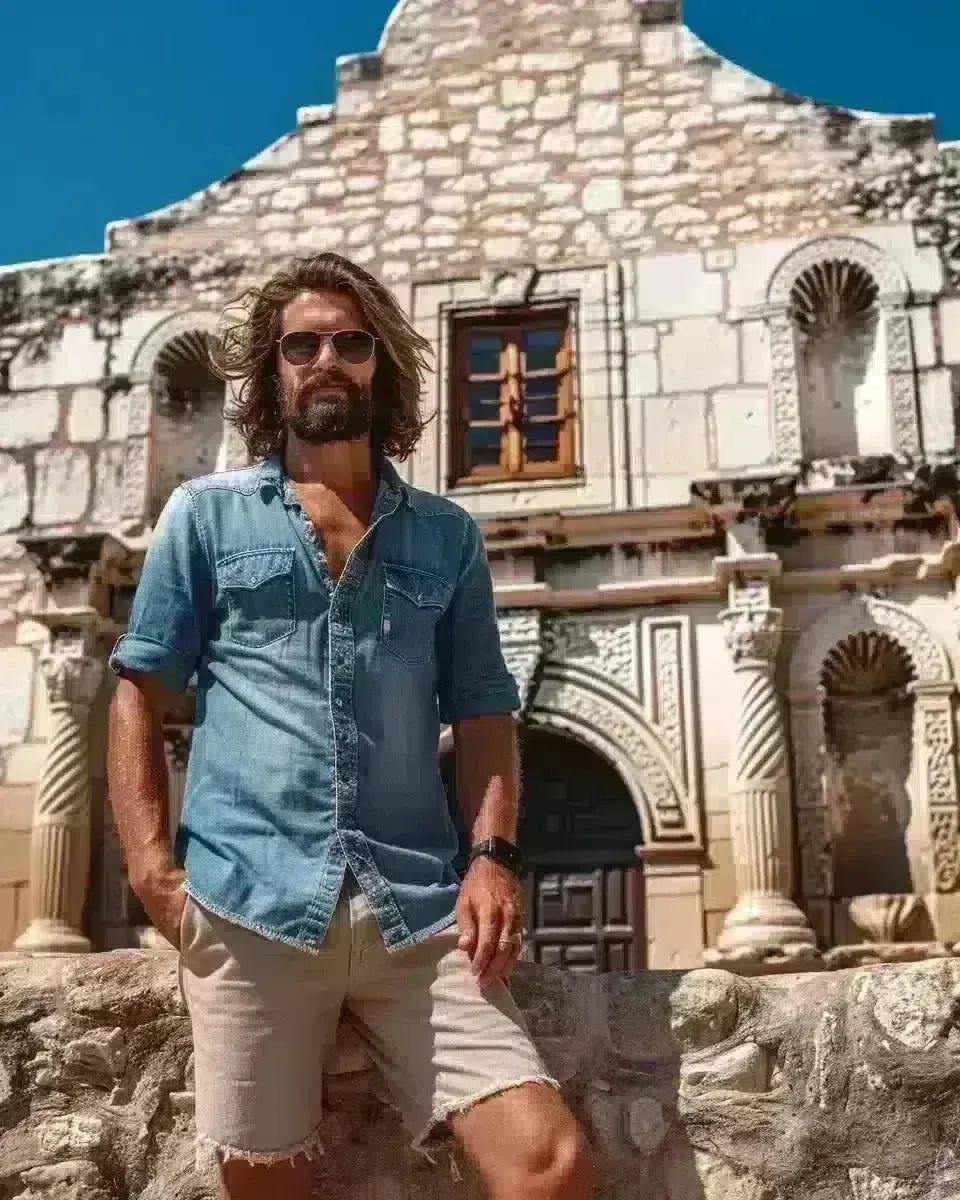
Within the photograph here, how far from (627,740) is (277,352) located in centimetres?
601

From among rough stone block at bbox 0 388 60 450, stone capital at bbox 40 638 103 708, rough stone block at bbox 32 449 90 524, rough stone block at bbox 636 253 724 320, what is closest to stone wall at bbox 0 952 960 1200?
stone capital at bbox 40 638 103 708

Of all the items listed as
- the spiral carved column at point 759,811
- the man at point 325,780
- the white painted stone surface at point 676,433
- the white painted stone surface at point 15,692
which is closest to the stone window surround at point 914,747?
the spiral carved column at point 759,811

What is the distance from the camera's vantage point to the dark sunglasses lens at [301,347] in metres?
2.31

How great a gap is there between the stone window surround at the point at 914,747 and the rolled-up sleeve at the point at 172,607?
6.20 m

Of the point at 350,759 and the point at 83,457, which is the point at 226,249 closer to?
the point at 83,457

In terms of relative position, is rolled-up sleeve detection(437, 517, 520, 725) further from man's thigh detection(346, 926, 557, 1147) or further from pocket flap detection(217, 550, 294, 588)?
man's thigh detection(346, 926, 557, 1147)

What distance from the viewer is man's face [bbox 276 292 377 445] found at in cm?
230

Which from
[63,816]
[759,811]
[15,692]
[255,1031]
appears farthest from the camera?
[15,692]

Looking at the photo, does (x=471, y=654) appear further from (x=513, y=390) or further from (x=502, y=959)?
(x=513, y=390)

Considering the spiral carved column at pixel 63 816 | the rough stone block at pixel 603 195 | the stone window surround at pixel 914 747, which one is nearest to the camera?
the stone window surround at pixel 914 747

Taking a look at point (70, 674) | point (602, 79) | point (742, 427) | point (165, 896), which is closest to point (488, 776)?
point (165, 896)

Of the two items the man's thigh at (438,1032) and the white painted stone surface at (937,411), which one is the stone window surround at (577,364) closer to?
the white painted stone surface at (937,411)

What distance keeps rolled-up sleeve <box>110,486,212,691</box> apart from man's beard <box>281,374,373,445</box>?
9.5 inches

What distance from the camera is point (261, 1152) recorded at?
194 cm
